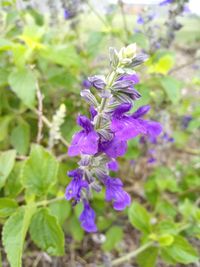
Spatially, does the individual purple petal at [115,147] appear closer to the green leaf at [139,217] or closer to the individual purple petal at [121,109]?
the individual purple petal at [121,109]

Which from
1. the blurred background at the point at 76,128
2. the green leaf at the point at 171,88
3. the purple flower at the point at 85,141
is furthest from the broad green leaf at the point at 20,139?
the purple flower at the point at 85,141

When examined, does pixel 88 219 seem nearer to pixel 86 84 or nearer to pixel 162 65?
pixel 162 65

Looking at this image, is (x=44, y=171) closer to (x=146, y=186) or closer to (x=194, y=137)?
(x=146, y=186)

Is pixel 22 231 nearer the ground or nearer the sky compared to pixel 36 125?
nearer the sky

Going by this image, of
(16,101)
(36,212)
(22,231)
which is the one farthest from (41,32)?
Result: (22,231)

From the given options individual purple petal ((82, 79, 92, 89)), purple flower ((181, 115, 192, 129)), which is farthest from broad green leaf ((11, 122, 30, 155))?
purple flower ((181, 115, 192, 129))

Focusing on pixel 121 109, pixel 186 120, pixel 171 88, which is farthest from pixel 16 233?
pixel 186 120
